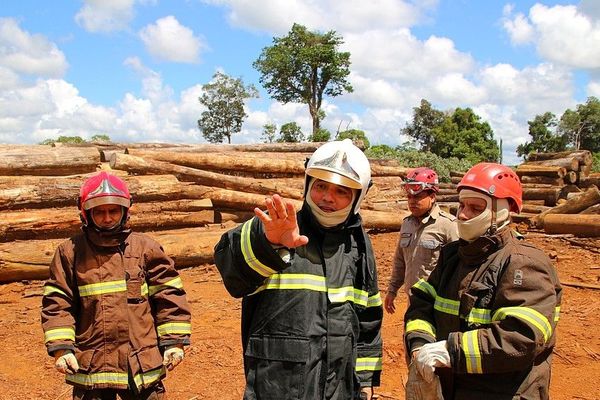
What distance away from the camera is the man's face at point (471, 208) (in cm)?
310

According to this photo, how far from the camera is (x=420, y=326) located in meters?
3.09

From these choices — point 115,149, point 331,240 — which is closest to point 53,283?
point 331,240

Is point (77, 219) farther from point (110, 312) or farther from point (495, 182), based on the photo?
point (495, 182)

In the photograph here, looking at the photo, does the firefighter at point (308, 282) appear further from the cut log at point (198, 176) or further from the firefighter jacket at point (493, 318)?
the cut log at point (198, 176)

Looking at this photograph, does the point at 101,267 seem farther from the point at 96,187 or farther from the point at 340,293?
the point at 340,293

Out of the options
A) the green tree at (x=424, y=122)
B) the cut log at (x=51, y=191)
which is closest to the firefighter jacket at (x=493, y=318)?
the cut log at (x=51, y=191)

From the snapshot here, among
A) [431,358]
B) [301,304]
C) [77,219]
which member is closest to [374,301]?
[431,358]

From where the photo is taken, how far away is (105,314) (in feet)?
11.5

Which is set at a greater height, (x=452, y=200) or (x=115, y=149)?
(x=115, y=149)

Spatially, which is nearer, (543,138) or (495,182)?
(495,182)

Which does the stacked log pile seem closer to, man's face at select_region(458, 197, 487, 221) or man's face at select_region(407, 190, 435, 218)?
A: man's face at select_region(407, 190, 435, 218)

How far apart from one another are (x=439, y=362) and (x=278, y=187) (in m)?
10.4

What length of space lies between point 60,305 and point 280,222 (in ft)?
5.73

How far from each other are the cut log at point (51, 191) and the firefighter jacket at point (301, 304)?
8.16 meters
